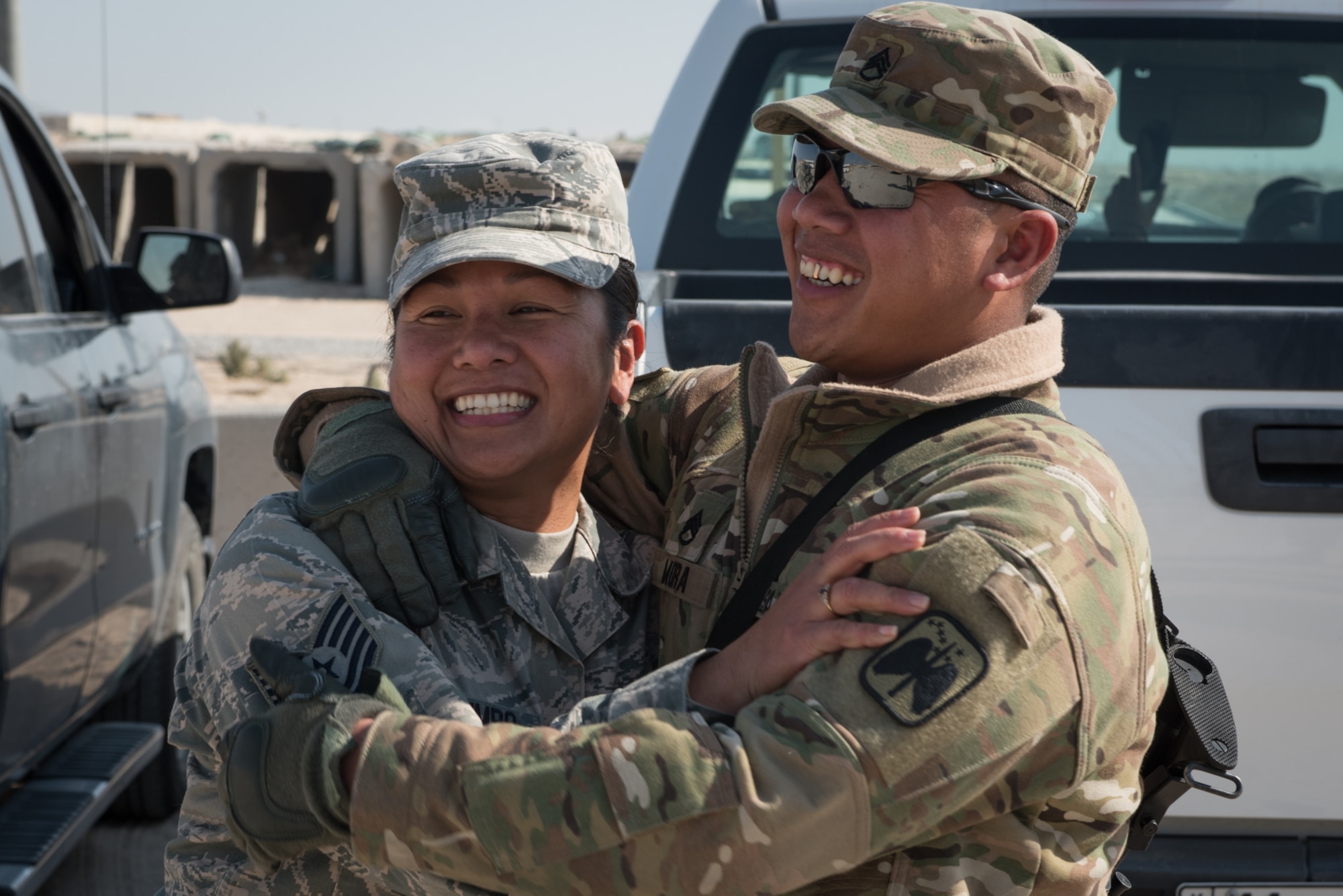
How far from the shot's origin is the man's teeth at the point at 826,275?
1.98 metres

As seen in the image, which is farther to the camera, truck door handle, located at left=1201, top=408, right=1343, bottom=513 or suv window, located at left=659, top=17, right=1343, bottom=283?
suv window, located at left=659, top=17, right=1343, bottom=283

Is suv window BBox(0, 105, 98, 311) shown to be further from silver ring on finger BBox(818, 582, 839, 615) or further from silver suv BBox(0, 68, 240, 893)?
silver ring on finger BBox(818, 582, 839, 615)

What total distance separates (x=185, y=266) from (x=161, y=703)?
1.48 m

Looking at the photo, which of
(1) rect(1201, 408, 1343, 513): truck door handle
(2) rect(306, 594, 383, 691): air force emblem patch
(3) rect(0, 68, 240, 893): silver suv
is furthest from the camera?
(3) rect(0, 68, 240, 893): silver suv

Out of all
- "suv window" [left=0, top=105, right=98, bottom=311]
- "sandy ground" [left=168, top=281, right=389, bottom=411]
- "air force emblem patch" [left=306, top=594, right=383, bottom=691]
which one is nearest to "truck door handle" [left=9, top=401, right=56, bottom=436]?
"suv window" [left=0, top=105, right=98, bottom=311]

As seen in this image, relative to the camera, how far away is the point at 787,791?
55.2 inches

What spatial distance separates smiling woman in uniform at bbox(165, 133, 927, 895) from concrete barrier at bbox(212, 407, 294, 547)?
5326mm

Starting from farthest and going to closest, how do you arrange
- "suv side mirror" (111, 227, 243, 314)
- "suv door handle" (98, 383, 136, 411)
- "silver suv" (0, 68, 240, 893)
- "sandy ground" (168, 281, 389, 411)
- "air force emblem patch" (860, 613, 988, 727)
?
"sandy ground" (168, 281, 389, 411) → "suv side mirror" (111, 227, 243, 314) → "suv door handle" (98, 383, 136, 411) → "silver suv" (0, 68, 240, 893) → "air force emblem patch" (860, 613, 988, 727)

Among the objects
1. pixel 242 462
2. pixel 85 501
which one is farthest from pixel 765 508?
pixel 242 462

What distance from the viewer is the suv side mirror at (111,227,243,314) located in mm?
4453

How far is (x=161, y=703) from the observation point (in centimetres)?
475

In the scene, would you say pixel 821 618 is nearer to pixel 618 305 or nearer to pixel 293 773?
pixel 293 773

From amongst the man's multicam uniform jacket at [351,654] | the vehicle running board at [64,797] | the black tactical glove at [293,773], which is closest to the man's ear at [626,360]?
the man's multicam uniform jacket at [351,654]

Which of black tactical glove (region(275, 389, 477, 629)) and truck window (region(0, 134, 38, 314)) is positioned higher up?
black tactical glove (region(275, 389, 477, 629))
